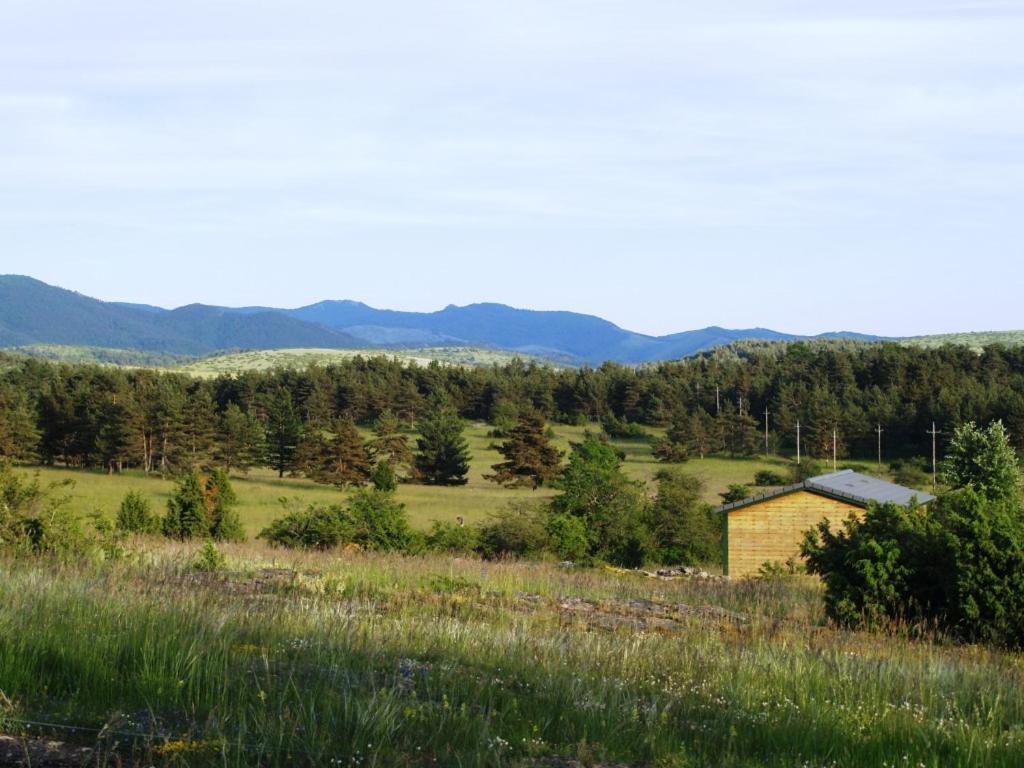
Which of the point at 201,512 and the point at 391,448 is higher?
the point at 201,512

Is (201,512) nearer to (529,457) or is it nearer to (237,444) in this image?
(237,444)

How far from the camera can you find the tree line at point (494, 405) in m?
76.8

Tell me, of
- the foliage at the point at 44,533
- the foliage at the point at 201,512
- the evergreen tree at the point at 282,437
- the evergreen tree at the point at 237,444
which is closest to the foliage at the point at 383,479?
the evergreen tree at the point at 282,437

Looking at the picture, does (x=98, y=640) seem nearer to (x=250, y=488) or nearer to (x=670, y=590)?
(x=670, y=590)

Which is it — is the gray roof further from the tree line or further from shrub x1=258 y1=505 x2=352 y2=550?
the tree line

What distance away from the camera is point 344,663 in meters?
6.87

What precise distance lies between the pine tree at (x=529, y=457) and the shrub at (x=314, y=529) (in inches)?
1592

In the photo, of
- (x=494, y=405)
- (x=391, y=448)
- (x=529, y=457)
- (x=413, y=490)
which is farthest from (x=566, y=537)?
(x=494, y=405)

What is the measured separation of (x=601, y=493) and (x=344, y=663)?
129 ft

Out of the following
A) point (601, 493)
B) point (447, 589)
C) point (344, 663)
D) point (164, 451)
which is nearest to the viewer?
point (344, 663)

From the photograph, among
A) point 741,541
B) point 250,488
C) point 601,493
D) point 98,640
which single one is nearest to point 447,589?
point 98,640

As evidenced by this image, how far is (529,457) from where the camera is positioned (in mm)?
79125

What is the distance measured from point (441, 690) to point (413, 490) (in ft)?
219

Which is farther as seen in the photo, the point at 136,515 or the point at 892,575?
the point at 136,515
